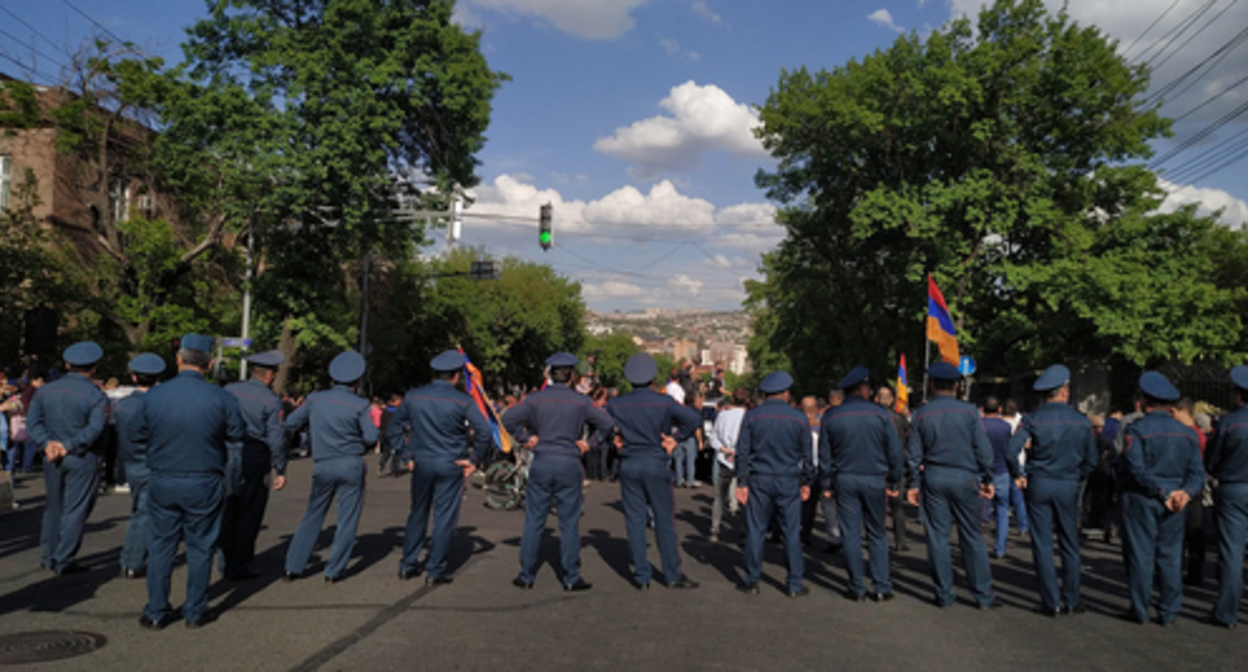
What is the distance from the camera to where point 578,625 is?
22.3 feet

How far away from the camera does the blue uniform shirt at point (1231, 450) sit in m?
7.30

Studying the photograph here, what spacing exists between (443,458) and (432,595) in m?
1.14

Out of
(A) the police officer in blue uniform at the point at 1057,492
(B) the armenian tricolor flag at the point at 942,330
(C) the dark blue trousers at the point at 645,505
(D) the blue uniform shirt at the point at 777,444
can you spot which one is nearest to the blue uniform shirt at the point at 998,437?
(B) the armenian tricolor flag at the point at 942,330

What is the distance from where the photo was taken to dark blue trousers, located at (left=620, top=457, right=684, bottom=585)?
8148mm

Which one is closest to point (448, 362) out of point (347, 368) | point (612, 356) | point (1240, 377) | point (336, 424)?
point (347, 368)

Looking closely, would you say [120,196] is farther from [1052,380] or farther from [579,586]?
[1052,380]

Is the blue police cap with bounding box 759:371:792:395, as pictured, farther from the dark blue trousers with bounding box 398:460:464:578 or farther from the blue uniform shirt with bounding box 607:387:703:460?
the dark blue trousers with bounding box 398:460:464:578

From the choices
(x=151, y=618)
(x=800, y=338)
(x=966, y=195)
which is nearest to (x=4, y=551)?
(x=151, y=618)

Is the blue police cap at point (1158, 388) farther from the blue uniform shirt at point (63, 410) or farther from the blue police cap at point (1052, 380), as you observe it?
the blue uniform shirt at point (63, 410)

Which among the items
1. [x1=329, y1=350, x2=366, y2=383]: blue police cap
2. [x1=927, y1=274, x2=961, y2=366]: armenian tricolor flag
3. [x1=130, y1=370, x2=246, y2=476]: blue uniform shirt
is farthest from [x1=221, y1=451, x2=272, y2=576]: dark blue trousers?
[x1=927, y1=274, x2=961, y2=366]: armenian tricolor flag

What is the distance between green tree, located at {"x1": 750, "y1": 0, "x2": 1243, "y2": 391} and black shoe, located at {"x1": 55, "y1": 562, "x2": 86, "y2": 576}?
2683 cm

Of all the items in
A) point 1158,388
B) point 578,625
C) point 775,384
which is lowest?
point 578,625

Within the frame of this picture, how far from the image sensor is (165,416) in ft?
21.1

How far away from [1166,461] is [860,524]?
2.38 metres
